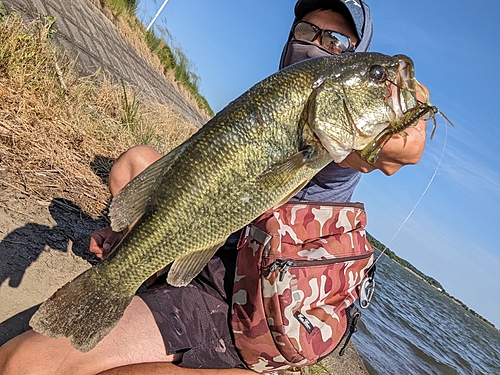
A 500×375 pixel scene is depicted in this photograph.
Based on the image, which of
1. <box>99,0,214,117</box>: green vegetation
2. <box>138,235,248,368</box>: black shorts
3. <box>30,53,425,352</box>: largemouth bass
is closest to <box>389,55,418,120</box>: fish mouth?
<box>30,53,425,352</box>: largemouth bass

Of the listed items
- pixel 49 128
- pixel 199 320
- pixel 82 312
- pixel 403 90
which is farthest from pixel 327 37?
pixel 49 128

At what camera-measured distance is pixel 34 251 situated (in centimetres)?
343

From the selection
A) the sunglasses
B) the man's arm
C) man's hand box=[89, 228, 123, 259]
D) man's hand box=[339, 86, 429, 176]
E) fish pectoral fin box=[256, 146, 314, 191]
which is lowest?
the man's arm

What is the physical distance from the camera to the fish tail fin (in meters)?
2.09

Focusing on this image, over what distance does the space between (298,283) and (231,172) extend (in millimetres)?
818

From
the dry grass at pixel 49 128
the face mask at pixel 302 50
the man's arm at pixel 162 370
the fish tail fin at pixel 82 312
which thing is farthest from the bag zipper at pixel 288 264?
the dry grass at pixel 49 128

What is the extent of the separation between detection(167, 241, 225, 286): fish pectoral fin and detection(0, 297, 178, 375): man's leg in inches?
22.0

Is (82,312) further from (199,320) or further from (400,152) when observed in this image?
(400,152)

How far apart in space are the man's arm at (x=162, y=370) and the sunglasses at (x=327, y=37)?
2380 millimetres

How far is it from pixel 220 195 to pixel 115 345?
117cm

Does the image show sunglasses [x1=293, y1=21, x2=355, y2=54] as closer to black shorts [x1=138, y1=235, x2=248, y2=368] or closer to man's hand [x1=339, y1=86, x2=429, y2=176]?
man's hand [x1=339, y1=86, x2=429, y2=176]

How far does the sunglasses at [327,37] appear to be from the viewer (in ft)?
10.2

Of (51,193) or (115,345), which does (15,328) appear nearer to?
(115,345)

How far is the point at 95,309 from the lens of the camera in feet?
7.14
